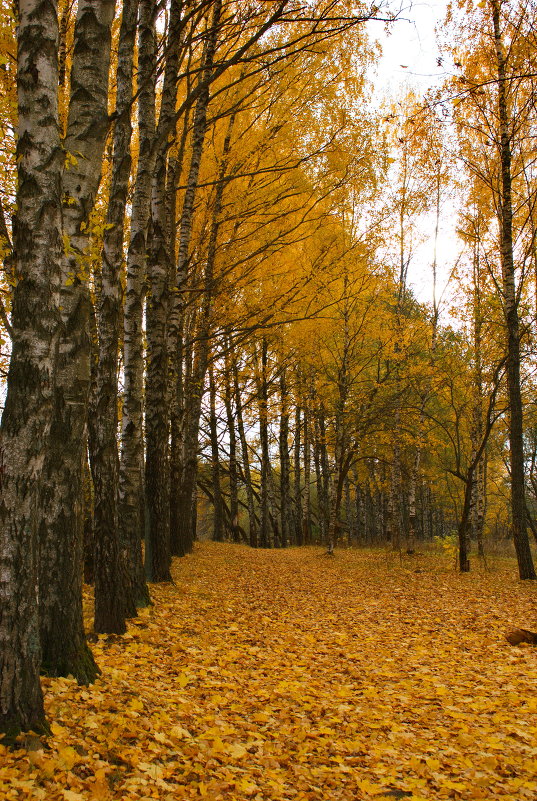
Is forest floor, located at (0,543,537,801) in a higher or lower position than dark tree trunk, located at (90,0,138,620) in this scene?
lower

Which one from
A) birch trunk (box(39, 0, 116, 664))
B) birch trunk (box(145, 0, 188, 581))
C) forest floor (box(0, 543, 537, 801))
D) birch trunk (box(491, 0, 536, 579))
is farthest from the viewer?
birch trunk (box(491, 0, 536, 579))

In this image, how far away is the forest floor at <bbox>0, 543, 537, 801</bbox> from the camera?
115 inches

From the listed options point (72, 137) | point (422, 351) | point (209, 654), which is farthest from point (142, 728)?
point (422, 351)

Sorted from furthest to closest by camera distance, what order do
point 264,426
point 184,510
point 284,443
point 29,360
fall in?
point 284,443 → point 264,426 → point 184,510 → point 29,360

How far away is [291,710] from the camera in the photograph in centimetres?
409

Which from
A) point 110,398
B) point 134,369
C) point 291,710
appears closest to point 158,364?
point 134,369

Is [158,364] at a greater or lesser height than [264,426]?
lesser

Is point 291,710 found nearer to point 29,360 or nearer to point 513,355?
point 29,360

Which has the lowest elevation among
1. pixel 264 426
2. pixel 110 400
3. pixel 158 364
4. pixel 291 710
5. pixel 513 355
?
pixel 291 710

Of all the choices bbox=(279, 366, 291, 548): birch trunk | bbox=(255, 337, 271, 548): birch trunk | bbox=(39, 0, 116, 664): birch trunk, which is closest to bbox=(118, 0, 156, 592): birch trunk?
bbox=(39, 0, 116, 664): birch trunk

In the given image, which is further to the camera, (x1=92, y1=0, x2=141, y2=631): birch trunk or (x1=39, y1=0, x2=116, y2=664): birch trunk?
(x1=92, y1=0, x2=141, y2=631): birch trunk

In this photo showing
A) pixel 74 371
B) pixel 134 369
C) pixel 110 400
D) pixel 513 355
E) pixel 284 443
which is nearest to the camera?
pixel 74 371

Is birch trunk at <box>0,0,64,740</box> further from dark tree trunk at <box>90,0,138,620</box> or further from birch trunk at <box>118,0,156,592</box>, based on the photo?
birch trunk at <box>118,0,156,592</box>

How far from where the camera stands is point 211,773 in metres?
3.03
